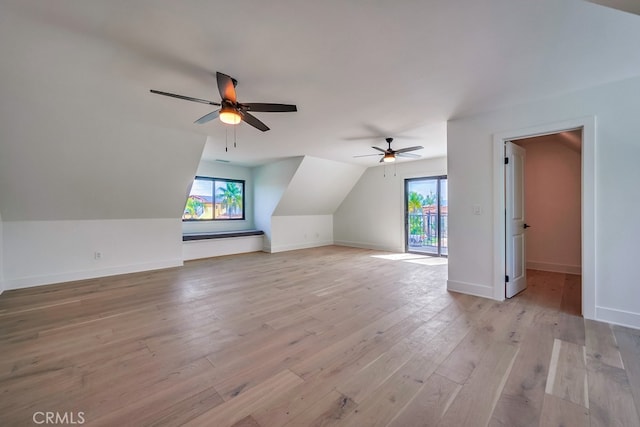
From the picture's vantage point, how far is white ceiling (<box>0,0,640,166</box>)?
5.39 ft

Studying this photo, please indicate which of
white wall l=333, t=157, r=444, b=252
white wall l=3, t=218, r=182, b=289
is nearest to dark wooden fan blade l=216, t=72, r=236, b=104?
white wall l=3, t=218, r=182, b=289

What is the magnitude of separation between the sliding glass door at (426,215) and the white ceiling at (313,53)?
3341mm

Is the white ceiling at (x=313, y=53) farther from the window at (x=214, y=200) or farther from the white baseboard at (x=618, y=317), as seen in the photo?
the window at (x=214, y=200)

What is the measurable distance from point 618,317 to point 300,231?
20.6 feet

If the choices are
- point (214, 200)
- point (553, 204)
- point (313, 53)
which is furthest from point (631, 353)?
point (214, 200)

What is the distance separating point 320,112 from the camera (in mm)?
3303

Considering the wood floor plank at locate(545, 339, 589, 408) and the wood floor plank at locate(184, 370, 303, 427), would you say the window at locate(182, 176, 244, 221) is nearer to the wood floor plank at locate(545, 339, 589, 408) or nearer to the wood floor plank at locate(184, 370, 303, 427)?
the wood floor plank at locate(184, 370, 303, 427)

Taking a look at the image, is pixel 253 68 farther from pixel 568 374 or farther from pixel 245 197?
pixel 245 197

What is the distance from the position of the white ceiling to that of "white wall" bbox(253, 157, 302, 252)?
2.94 meters

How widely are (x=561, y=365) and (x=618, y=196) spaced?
188cm

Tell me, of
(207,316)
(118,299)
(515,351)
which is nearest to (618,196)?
(515,351)

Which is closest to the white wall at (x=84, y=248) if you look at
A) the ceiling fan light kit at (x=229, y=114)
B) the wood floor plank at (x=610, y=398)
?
the ceiling fan light kit at (x=229, y=114)

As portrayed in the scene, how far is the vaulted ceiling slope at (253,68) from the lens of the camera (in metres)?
1.67
